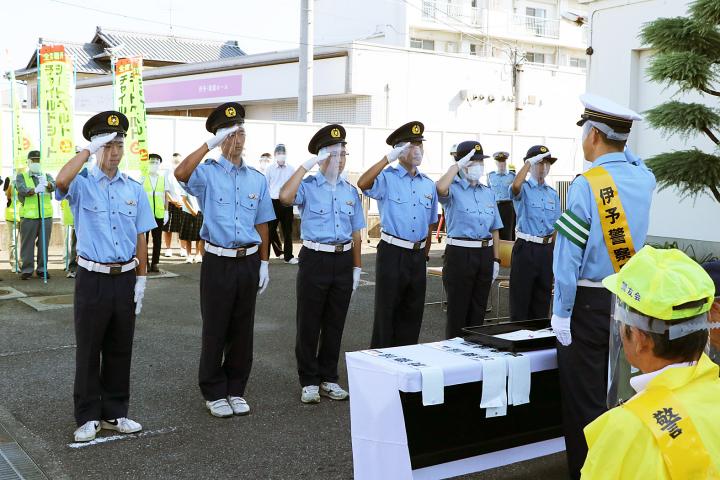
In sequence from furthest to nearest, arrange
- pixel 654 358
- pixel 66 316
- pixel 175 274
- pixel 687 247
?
pixel 175 274 → pixel 687 247 → pixel 66 316 → pixel 654 358

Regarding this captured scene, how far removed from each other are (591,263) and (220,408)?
9.50 ft

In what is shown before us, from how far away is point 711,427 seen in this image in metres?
1.66

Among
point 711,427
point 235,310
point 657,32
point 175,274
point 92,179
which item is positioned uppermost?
point 657,32

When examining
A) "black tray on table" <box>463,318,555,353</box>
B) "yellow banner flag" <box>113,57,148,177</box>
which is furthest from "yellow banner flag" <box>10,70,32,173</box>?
"black tray on table" <box>463,318,555,353</box>

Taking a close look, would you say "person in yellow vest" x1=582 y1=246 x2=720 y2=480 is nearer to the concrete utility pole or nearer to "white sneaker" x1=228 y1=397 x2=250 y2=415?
"white sneaker" x1=228 y1=397 x2=250 y2=415

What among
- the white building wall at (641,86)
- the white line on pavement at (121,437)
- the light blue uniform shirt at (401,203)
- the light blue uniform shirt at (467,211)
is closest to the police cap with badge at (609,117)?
the light blue uniform shirt at (401,203)

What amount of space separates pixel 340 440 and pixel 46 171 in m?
7.74

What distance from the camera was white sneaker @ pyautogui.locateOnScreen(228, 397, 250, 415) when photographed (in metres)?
5.64

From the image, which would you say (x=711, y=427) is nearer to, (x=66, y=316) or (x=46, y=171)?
(x=66, y=316)

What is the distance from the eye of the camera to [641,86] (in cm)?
1062

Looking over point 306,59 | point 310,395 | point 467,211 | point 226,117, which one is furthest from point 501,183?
point 306,59

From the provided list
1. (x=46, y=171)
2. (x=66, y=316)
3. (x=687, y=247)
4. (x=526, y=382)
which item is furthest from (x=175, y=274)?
(x=526, y=382)

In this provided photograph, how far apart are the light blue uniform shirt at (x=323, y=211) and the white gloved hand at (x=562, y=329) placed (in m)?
2.42

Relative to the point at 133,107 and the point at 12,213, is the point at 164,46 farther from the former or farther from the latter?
the point at 12,213
